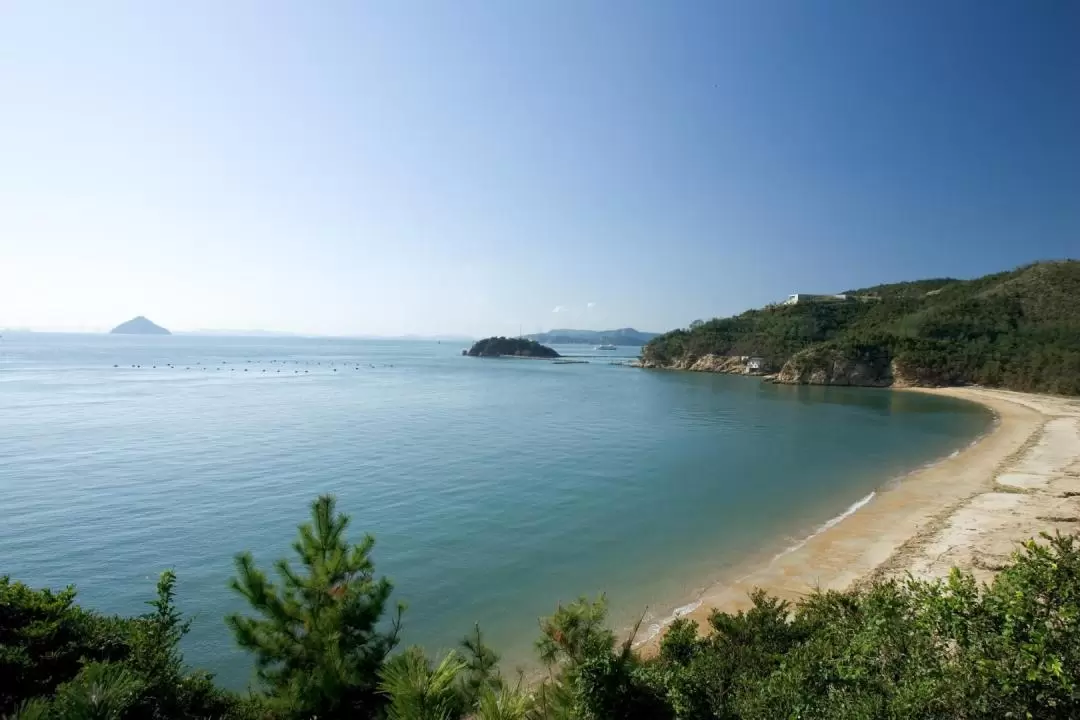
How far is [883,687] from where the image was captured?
584cm

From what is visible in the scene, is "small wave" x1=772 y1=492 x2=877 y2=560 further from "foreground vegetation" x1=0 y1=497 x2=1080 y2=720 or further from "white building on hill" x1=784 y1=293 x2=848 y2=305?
"white building on hill" x1=784 y1=293 x2=848 y2=305

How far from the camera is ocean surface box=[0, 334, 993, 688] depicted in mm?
14961

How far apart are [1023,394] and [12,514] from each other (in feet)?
320

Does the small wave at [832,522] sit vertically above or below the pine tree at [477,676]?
below

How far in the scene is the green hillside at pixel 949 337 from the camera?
74.9 m

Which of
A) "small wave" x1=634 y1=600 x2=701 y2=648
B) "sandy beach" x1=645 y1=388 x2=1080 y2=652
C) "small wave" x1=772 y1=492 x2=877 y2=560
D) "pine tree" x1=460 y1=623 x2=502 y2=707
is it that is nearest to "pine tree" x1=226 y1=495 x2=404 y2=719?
"pine tree" x1=460 y1=623 x2=502 y2=707

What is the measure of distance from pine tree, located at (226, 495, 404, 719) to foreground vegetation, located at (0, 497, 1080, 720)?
0.7 inches

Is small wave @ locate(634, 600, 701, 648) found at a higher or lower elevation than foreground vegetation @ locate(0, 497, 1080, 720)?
lower

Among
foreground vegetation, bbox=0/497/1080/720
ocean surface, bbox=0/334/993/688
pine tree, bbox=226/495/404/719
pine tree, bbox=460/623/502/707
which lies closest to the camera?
foreground vegetation, bbox=0/497/1080/720

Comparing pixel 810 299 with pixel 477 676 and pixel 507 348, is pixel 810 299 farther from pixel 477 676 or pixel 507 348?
pixel 477 676

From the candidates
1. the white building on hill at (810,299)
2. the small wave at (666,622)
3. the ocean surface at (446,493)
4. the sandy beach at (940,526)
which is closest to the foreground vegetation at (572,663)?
the small wave at (666,622)

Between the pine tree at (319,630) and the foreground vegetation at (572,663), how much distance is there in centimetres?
2

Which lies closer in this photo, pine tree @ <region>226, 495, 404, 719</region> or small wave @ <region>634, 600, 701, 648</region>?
pine tree @ <region>226, 495, 404, 719</region>

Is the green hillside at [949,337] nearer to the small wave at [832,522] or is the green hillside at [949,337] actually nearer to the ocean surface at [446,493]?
the ocean surface at [446,493]
